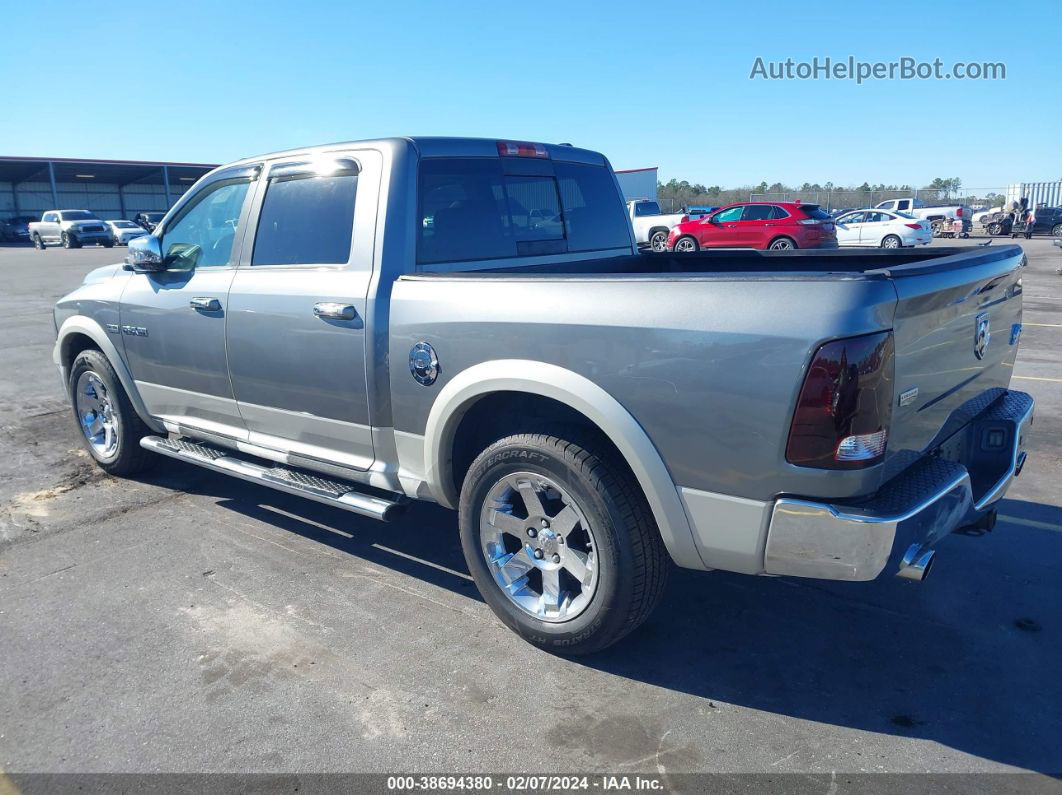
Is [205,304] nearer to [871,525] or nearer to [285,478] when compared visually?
[285,478]

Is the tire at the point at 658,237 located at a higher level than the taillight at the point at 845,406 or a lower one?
higher

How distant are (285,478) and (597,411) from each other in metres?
1.98

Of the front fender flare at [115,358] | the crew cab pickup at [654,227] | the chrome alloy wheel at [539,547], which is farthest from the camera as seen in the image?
the crew cab pickup at [654,227]

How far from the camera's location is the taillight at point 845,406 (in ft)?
7.99

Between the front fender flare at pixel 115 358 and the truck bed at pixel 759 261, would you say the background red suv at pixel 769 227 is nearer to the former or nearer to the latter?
the truck bed at pixel 759 261

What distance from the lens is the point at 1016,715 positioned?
9.37 feet

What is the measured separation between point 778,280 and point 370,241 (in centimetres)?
192

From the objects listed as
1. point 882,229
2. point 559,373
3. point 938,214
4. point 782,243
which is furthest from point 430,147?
point 938,214

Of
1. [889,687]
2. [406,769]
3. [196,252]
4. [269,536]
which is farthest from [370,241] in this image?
[889,687]

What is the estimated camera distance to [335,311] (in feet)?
12.1

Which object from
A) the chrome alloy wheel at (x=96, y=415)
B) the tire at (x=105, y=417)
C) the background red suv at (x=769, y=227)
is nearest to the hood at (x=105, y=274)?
the tire at (x=105, y=417)

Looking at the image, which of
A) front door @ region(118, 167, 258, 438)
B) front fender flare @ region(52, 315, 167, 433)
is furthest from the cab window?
front fender flare @ region(52, 315, 167, 433)

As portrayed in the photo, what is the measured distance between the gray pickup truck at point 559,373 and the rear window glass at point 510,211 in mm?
15

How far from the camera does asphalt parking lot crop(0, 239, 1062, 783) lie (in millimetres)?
2734
